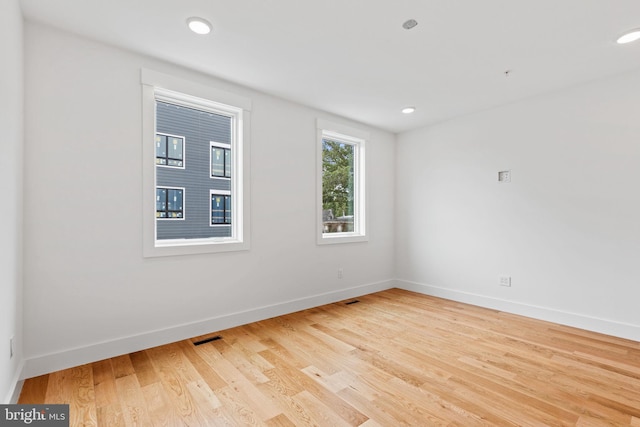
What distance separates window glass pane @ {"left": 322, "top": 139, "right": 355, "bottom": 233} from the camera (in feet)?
13.9

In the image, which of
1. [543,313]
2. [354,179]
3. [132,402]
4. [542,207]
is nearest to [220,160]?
[354,179]

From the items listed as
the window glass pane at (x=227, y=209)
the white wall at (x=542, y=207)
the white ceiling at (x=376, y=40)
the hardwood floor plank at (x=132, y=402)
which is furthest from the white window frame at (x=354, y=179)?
the hardwood floor plank at (x=132, y=402)

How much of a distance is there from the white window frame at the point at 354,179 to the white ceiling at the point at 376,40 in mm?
714

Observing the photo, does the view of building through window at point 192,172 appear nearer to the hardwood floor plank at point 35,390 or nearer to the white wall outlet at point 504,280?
the hardwood floor plank at point 35,390

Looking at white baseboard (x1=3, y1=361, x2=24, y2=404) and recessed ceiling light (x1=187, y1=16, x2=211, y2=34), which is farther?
recessed ceiling light (x1=187, y1=16, x2=211, y2=34)

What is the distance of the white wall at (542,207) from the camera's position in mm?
2994

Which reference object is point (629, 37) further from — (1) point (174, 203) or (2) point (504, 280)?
(1) point (174, 203)

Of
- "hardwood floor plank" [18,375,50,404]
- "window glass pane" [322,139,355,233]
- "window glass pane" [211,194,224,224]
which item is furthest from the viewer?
"window glass pane" [322,139,355,233]

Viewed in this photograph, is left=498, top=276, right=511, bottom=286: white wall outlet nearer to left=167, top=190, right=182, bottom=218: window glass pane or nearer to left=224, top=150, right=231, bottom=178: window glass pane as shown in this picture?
left=224, top=150, right=231, bottom=178: window glass pane

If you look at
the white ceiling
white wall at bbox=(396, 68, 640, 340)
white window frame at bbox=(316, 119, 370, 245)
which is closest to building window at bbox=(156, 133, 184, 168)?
the white ceiling

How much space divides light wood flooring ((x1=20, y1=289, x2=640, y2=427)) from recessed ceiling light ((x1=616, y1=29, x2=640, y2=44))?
252 centimetres

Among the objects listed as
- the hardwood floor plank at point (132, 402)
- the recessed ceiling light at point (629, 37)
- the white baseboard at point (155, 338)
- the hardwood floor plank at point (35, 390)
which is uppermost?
the recessed ceiling light at point (629, 37)

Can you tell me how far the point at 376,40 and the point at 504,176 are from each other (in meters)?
2.46

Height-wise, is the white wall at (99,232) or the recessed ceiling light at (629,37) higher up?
the recessed ceiling light at (629,37)
